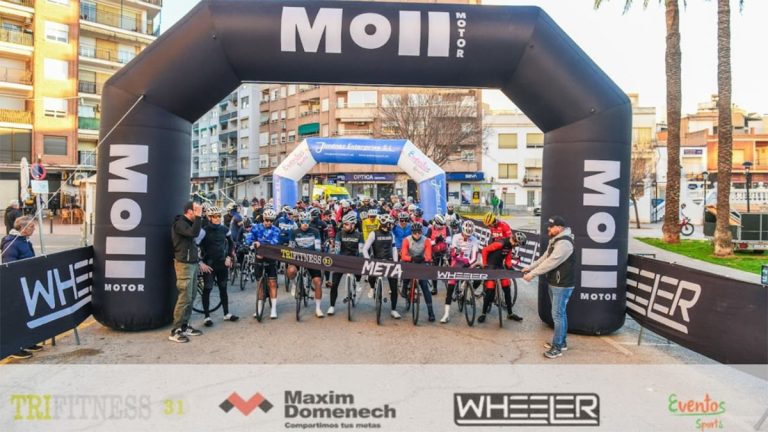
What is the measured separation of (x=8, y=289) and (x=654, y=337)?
29.4 ft

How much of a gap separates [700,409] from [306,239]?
6.55 m

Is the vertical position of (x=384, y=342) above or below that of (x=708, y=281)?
below

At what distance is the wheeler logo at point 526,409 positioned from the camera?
4988 millimetres

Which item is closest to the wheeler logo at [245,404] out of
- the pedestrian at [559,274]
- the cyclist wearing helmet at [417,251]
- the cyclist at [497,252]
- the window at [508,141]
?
the pedestrian at [559,274]

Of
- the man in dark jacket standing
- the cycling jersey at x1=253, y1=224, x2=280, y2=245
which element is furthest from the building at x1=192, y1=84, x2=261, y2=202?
the man in dark jacket standing

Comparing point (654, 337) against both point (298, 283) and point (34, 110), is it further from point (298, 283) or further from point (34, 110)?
point (34, 110)

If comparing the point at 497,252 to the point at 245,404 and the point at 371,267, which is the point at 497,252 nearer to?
the point at 371,267

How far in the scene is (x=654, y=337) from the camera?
26.7 ft

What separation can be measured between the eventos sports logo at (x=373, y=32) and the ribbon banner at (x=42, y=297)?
4.43 m

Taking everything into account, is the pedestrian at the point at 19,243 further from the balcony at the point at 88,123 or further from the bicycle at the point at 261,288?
the balcony at the point at 88,123

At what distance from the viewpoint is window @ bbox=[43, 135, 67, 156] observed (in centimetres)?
4109

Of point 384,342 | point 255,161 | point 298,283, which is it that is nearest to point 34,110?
point 255,161

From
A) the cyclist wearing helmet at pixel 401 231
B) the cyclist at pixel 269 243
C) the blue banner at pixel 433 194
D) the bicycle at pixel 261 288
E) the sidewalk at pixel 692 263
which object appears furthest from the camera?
the blue banner at pixel 433 194

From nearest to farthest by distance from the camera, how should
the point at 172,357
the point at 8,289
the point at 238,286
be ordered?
the point at 8,289
the point at 172,357
the point at 238,286
